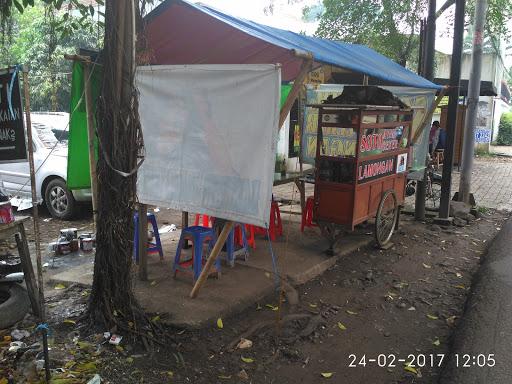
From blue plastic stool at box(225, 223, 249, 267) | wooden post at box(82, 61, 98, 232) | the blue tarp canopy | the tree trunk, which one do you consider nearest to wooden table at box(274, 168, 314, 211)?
blue plastic stool at box(225, 223, 249, 267)

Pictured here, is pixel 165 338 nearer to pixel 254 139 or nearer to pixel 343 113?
pixel 254 139

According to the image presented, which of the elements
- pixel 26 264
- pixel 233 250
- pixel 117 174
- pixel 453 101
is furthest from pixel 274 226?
pixel 453 101

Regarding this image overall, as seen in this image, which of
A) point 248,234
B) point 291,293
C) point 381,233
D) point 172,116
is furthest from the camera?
point 381,233

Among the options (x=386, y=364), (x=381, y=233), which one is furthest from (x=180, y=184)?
(x=381, y=233)

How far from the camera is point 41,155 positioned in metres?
7.79

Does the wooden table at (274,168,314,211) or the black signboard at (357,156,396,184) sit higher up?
the black signboard at (357,156,396,184)

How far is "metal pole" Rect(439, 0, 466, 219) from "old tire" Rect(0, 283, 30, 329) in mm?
6708

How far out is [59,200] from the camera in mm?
7746

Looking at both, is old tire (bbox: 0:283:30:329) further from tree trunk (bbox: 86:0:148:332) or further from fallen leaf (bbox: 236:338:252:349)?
fallen leaf (bbox: 236:338:252:349)

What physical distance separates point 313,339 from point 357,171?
2275mm

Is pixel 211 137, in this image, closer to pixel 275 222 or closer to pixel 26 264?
pixel 26 264

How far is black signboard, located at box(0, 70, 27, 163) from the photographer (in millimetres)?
3469

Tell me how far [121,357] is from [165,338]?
402mm

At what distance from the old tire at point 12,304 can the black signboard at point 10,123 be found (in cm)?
111
